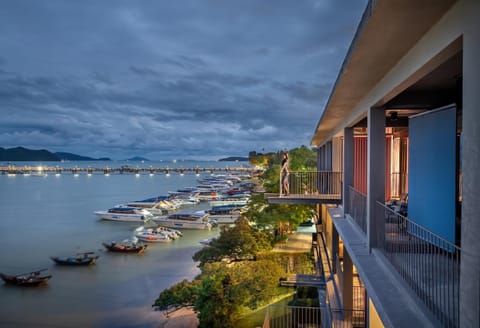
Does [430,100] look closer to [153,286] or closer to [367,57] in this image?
[367,57]

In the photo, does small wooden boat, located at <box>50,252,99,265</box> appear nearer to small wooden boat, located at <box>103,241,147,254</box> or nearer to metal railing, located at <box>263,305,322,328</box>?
small wooden boat, located at <box>103,241,147,254</box>

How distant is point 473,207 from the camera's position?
2410 mm

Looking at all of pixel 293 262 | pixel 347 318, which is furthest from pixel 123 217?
pixel 347 318

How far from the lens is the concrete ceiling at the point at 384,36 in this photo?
2.96 metres

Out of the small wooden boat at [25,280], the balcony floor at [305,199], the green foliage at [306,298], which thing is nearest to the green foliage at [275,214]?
the green foliage at [306,298]

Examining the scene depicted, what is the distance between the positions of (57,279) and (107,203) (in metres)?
37.3

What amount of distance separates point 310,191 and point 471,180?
9739 mm

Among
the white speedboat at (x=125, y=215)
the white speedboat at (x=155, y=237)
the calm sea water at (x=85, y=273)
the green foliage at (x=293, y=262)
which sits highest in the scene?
the green foliage at (x=293, y=262)

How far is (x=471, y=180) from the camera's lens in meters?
2.45

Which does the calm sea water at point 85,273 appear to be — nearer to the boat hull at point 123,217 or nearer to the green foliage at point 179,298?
the boat hull at point 123,217

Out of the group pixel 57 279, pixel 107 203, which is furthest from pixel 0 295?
pixel 107 203

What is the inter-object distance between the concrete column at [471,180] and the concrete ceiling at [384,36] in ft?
1.64

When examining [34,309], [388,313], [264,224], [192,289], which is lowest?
[34,309]

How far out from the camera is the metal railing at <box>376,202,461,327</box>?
3053mm
